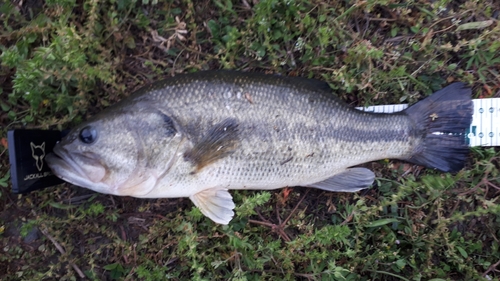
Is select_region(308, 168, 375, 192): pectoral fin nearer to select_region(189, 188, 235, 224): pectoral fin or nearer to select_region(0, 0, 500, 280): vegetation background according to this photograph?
select_region(0, 0, 500, 280): vegetation background

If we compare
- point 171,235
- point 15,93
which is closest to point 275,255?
point 171,235

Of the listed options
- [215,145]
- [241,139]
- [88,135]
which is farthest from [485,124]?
[88,135]

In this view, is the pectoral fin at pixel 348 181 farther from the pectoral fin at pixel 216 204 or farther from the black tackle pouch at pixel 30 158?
the black tackle pouch at pixel 30 158

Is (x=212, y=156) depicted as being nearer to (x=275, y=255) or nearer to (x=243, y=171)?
(x=243, y=171)

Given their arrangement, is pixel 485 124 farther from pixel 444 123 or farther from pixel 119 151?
pixel 119 151

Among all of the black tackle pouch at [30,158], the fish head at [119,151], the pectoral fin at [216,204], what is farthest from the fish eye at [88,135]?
the pectoral fin at [216,204]
